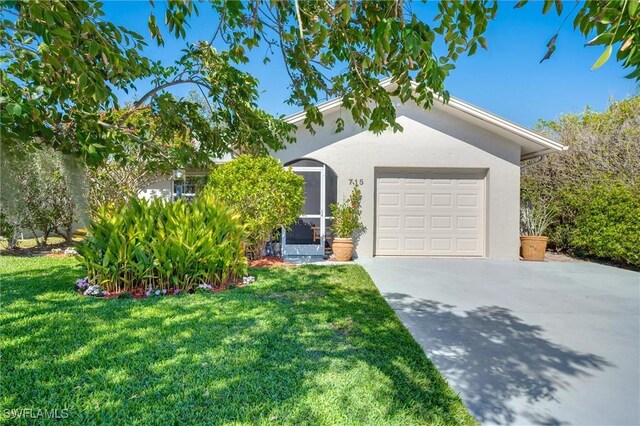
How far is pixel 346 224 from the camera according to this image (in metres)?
8.84

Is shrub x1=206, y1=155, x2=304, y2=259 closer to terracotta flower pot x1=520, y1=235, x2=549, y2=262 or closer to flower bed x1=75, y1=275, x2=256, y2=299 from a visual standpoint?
flower bed x1=75, y1=275, x2=256, y2=299

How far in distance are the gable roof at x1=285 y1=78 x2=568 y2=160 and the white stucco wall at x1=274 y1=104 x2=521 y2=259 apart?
0.21m

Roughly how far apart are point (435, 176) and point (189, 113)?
23.9 feet

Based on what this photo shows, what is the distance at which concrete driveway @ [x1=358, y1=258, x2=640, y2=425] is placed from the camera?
8.28 feet

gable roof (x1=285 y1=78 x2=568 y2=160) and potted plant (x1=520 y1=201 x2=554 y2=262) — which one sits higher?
gable roof (x1=285 y1=78 x2=568 y2=160)

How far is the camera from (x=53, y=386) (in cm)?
243

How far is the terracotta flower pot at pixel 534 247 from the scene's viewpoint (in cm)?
929

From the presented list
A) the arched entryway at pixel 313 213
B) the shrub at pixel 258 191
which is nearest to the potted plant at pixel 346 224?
the arched entryway at pixel 313 213

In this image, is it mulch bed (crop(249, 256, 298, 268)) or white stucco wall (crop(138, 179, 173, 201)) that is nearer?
mulch bed (crop(249, 256, 298, 268))

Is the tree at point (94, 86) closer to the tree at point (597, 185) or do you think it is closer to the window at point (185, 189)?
the window at point (185, 189)

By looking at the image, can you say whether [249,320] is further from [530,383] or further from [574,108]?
[574,108]

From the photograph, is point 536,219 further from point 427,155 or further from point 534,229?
point 427,155

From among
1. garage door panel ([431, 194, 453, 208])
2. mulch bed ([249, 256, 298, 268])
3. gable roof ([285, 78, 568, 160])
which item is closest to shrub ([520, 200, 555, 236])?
gable roof ([285, 78, 568, 160])

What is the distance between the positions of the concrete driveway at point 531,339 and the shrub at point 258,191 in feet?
8.27
